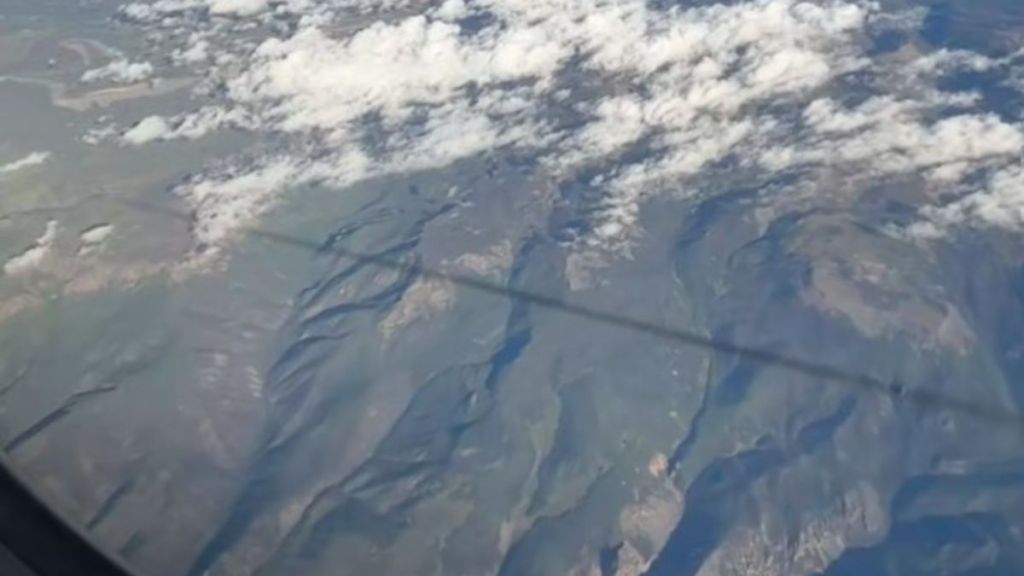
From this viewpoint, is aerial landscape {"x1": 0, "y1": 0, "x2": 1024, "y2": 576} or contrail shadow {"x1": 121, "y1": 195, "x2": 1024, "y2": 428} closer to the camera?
aerial landscape {"x1": 0, "y1": 0, "x2": 1024, "y2": 576}

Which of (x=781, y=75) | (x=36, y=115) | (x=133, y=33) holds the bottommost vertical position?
(x=781, y=75)

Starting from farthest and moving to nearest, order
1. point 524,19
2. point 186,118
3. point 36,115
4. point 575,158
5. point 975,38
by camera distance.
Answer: point 524,19
point 975,38
point 575,158
point 186,118
point 36,115

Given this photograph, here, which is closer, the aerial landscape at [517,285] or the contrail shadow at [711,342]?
the aerial landscape at [517,285]

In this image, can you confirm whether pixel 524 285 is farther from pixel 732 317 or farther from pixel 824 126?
pixel 824 126

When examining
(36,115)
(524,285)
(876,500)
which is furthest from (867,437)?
(36,115)
